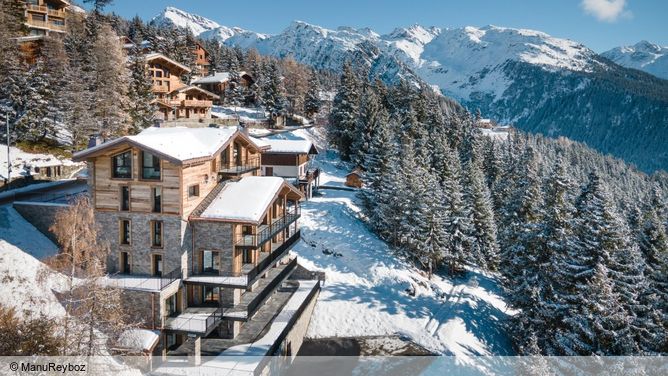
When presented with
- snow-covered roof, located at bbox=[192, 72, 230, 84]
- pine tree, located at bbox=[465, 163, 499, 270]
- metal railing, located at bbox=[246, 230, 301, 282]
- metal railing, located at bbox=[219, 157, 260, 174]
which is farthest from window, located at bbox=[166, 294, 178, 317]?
snow-covered roof, located at bbox=[192, 72, 230, 84]

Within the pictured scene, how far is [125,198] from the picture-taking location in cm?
2591

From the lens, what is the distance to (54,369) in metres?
14.9

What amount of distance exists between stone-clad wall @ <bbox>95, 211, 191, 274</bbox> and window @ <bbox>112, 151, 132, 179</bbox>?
2286 mm

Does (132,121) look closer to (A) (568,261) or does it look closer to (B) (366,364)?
(B) (366,364)

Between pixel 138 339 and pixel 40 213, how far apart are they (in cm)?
1318

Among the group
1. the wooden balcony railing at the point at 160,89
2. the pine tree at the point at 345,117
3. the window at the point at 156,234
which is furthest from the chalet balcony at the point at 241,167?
the wooden balcony railing at the point at 160,89

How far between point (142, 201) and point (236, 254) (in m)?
6.36

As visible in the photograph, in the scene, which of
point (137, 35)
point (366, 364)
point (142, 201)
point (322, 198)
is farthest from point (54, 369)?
point (137, 35)

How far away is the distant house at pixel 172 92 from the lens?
67750 millimetres

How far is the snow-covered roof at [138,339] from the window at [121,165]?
30.4 feet

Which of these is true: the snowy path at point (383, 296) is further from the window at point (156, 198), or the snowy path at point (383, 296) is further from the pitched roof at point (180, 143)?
the window at point (156, 198)

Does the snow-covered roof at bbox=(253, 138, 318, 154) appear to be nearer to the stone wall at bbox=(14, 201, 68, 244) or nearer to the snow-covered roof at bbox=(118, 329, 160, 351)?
the stone wall at bbox=(14, 201, 68, 244)

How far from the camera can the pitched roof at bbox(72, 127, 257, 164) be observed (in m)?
24.3

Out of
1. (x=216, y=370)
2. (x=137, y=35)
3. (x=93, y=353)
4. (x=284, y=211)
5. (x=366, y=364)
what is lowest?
(x=366, y=364)
